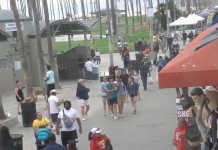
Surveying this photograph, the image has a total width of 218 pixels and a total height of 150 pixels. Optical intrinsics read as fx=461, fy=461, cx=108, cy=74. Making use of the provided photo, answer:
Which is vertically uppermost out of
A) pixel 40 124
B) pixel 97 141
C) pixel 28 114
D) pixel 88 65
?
pixel 97 141

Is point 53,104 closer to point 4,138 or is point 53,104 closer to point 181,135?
point 4,138

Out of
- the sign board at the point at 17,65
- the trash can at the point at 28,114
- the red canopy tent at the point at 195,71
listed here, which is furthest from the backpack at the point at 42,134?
the sign board at the point at 17,65

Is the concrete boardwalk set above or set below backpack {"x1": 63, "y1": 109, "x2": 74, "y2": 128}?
below

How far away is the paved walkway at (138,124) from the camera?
1260 cm

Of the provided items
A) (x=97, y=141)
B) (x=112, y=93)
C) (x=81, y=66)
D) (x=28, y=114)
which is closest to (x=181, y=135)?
(x=97, y=141)

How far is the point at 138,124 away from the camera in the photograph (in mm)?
15062

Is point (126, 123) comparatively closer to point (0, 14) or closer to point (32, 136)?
point (32, 136)

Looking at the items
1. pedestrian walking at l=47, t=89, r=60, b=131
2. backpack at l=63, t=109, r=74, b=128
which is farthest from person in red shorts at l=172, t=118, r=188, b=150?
pedestrian walking at l=47, t=89, r=60, b=131

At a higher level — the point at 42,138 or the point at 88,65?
the point at 42,138

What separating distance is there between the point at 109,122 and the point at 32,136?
2.71 meters

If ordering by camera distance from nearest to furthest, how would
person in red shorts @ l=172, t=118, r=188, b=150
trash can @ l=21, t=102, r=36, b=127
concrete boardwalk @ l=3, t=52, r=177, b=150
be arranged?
person in red shorts @ l=172, t=118, r=188, b=150 < concrete boardwalk @ l=3, t=52, r=177, b=150 < trash can @ l=21, t=102, r=36, b=127

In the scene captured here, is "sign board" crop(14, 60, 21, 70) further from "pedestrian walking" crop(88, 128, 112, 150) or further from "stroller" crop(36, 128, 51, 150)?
"pedestrian walking" crop(88, 128, 112, 150)

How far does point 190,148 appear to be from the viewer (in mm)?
8273

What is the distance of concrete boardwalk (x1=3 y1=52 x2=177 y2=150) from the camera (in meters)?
12.6
